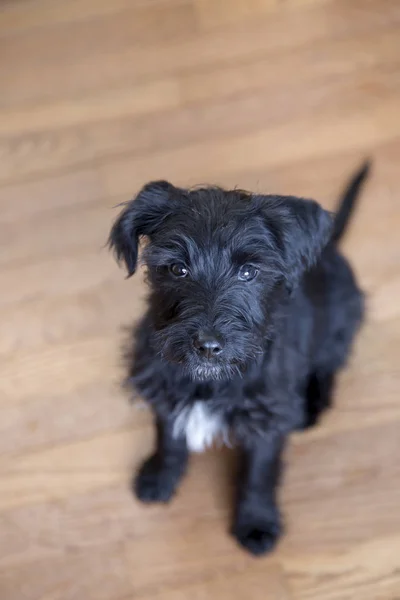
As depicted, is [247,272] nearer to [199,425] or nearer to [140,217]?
[140,217]

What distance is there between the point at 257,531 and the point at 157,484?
29 cm

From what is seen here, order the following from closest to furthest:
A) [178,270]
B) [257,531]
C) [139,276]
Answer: [178,270]
[257,531]
[139,276]

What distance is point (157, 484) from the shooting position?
1.70 metres

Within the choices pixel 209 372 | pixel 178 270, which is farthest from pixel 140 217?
pixel 209 372

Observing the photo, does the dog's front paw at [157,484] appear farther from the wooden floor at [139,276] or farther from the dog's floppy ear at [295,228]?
the dog's floppy ear at [295,228]

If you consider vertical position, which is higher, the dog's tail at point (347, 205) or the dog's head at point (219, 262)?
the dog's head at point (219, 262)

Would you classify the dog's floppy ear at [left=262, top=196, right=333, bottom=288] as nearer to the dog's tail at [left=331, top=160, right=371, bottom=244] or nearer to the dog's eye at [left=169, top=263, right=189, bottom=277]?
the dog's eye at [left=169, top=263, right=189, bottom=277]

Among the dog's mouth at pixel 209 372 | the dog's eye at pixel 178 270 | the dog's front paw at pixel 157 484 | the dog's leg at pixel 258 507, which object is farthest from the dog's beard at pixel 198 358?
the dog's front paw at pixel 157 484

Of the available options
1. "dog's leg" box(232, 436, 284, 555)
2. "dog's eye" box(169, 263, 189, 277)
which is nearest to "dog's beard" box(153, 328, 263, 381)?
"dog's eye" box(169, 263, 189, 277)

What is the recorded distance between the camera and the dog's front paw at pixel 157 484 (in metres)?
1.70

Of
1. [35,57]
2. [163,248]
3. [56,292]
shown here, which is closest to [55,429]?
[56,292]

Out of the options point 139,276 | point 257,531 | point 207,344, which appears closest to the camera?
point 207,344

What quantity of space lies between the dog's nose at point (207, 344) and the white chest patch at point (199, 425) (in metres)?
0.27

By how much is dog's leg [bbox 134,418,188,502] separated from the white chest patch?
8cm
